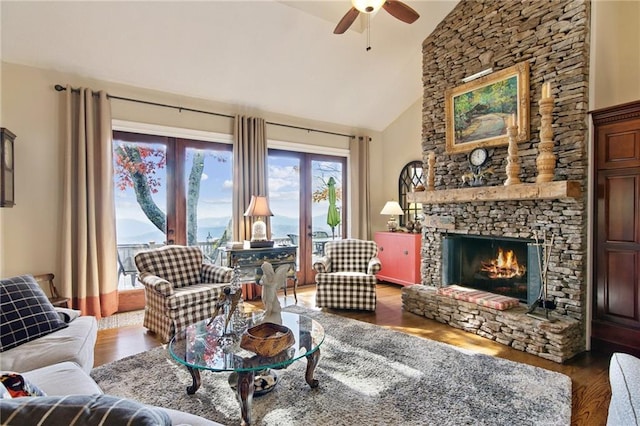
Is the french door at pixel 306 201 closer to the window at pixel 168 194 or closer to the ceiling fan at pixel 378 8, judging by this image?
the window at pixel 168 194

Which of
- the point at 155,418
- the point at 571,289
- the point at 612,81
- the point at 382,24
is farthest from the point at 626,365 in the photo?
the point at 382,24

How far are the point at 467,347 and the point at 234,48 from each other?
4285 mm

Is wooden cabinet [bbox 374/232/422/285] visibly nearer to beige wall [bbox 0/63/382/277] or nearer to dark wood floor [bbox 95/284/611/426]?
dark wood floor [bbox 95/284/611/426]

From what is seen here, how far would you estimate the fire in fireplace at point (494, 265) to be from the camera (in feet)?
11.4

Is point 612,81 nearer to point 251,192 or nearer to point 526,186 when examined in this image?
point 526,186

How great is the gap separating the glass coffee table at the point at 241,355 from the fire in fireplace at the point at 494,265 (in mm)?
2406

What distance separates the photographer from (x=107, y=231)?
3965mm

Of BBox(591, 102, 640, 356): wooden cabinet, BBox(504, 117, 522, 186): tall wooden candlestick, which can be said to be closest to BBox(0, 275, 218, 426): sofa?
BBox(504, 117, 522, 186): tall wooden candlestick

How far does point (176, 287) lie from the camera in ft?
12.0

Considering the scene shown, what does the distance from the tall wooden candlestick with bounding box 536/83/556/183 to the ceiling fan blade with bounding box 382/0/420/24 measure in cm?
142

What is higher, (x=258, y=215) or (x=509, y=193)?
(x=509, y=193)

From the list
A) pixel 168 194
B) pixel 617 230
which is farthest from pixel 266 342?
pixel 168 194

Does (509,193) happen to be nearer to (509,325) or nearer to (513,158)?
(513,158)

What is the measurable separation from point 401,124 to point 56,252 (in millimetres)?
5543
